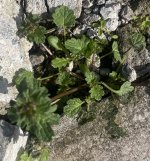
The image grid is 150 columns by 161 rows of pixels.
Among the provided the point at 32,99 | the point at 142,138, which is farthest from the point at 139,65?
the point at 32,99

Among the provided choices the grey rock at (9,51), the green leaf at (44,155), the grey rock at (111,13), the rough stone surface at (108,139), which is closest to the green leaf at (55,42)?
the grey rock at (9,51)

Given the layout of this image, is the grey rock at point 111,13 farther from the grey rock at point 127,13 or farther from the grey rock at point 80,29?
the grey rock at point 80,29

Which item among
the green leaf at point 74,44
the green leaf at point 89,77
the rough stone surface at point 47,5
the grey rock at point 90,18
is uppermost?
the rough stone surface at point 47,5

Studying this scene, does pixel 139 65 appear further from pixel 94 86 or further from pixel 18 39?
pixel 18 39

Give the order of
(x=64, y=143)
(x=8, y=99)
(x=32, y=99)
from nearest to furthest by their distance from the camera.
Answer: (x=32, y=99)
(x=8, y=99)
(x=64, y=143)

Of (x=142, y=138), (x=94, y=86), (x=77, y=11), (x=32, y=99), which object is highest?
(x=77, y=11)

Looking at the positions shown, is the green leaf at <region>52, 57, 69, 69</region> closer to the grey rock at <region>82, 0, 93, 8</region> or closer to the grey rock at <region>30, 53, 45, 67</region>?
the grey rock at <region>30, 53, 45, 67</region>
